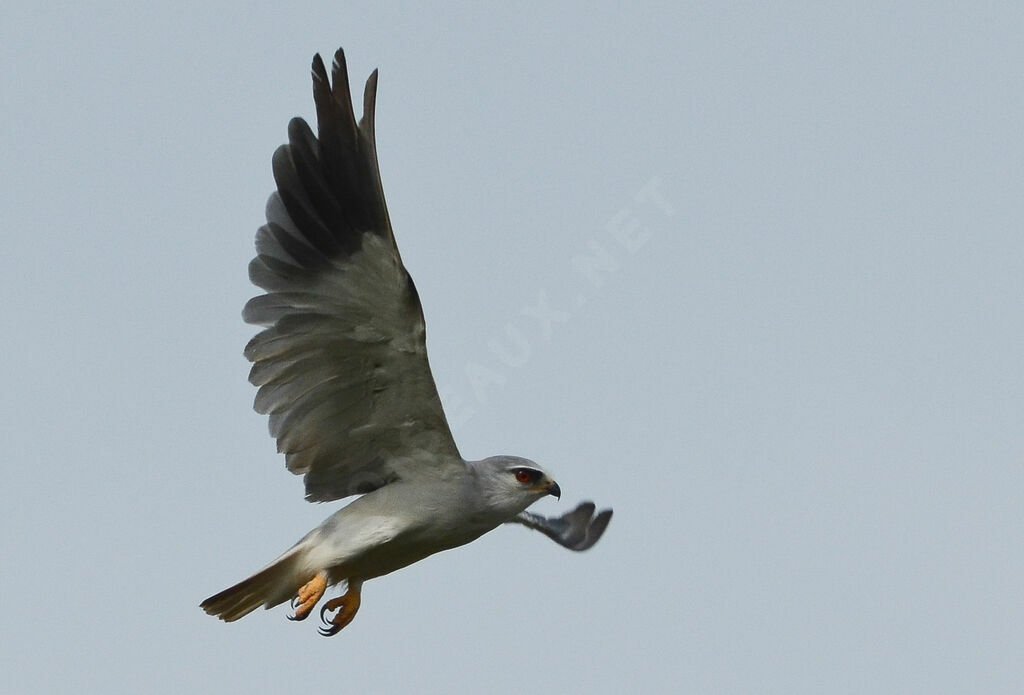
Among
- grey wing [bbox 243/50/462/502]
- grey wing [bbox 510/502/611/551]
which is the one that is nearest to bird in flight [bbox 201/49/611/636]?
grey wing [bbox 243/50/462/502]

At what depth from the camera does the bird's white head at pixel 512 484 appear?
1153 cm

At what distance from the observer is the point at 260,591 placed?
1135 centimetres

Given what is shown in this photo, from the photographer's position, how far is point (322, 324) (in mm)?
10961

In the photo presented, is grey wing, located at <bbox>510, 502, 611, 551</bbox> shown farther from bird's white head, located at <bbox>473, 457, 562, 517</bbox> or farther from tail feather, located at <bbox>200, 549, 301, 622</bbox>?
tail feather, located at <bbox>200, 549, 301, 622</bbox>

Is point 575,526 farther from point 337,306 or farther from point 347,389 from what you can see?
point 337,306

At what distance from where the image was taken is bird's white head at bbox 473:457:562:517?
1153 centimetres

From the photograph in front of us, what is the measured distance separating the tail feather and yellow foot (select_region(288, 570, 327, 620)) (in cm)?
18

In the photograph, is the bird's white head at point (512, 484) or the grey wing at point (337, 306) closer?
the grey wing at point (337, 306)

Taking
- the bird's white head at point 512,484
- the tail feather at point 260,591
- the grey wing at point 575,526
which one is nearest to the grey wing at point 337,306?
the bird's white head at point 512,484

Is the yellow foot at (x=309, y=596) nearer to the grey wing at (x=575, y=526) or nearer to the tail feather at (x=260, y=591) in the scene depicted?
the tail feather at (x=260, y=591)

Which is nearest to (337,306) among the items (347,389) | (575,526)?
(347,389)

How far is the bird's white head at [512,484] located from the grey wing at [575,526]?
2.30 m

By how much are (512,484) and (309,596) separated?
1706mm

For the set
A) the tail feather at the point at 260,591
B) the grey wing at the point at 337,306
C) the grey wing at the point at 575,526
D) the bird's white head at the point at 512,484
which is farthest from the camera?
the grey wing at the point at 575,526
